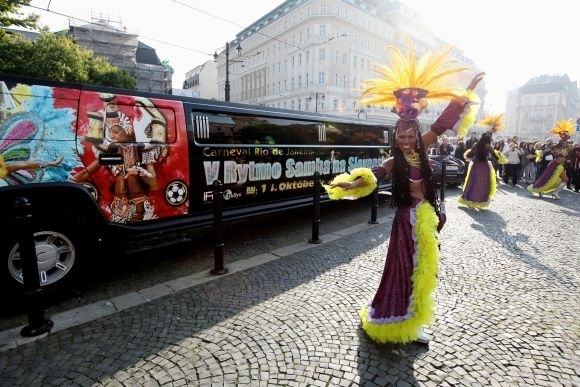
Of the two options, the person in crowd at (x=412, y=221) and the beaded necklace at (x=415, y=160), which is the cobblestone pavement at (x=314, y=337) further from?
→ the beaded necklace at (x=415, y=160)

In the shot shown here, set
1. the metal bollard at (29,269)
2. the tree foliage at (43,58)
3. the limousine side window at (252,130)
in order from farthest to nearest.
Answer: the tree foliage at (43,58) < the limousine side window at (252,130) < the metal bollard at (29,269)

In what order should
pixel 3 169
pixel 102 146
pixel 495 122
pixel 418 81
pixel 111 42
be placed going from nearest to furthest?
pixel 418 81
pixel 3 169
pixel 102 146
pixel 495 122
pixel 111 42

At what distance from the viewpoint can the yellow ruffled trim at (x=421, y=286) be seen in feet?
8.62

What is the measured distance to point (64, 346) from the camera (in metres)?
2.64

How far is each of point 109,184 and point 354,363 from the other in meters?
3.06

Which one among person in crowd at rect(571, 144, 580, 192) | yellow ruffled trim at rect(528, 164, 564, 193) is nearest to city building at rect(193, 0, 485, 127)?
person in crowd at rect(571, 144, 580, 192)

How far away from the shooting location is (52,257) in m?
3.30

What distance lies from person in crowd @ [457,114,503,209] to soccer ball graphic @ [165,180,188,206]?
7.13 metres

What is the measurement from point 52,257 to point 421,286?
347 centimetres

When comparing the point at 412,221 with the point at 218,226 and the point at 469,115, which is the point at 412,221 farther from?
the point at 218,226

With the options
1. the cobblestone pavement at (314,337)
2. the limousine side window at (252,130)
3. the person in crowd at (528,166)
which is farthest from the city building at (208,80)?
the cobblestone pavement at (314,337)

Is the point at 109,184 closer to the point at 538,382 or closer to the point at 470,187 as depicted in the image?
the point at 538,382

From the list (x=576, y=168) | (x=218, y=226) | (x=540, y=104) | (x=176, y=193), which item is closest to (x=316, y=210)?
(x=218, y=226)

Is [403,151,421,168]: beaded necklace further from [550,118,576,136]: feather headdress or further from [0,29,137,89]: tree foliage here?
[0,29,137,89]: tree foliage
